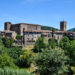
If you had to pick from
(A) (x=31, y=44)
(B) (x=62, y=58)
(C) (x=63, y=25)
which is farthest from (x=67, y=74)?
(C) (x=63, y=25)

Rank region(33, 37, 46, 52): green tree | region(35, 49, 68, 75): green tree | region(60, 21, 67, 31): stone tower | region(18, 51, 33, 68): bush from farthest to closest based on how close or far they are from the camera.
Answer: region(60, 21, 67, 31): stone tower, region(33, 37, 46, 52): green tree, region(18, 51, 33, 68): bush, region(35, 49, 68, 75): green tree

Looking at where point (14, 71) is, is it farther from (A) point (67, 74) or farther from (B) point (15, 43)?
(B) point (15, 43)

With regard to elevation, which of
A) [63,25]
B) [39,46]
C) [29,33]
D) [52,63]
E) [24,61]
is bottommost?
[24,61]

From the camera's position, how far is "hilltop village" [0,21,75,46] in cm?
7934

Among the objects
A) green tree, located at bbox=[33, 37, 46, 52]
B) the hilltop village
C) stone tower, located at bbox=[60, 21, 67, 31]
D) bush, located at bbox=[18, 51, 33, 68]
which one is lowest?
bush, located at bbox=[18, 51, 33, 68]

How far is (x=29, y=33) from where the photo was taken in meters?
83.2

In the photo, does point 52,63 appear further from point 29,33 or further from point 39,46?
point 29,33

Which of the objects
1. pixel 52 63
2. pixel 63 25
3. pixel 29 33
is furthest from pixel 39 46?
pixel 63 25

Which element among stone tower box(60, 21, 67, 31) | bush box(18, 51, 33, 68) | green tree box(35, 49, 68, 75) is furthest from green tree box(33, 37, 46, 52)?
stone tower box(60, 21, 67, 31)

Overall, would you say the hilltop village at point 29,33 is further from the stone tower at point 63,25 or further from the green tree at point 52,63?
Result: the green tree at point 52,63

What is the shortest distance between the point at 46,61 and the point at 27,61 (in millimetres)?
16431

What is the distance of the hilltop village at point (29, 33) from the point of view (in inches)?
3124

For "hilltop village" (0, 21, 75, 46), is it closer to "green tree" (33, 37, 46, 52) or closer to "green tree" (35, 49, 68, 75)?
"green tree" (33, 37, 46, 52)

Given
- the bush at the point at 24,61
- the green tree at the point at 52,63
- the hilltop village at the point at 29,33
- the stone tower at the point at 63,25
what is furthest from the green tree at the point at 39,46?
the stone tower at the point at 63,25
